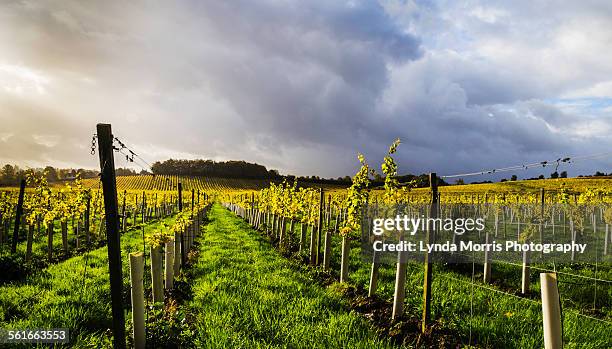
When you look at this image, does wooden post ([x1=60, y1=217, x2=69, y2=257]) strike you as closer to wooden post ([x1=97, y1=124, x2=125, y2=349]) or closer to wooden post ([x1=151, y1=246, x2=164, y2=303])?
wooden post ([x1=151, y1=246, x2=164, y2=303])

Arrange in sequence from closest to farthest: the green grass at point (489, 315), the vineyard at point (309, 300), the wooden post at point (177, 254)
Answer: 1. the vineyard at point (309, 300)
2. the green grass at point (489, 315)
3. the wooden post at point (177, 254)

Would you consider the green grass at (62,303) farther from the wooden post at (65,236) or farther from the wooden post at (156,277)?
the wooden post at (65,236)

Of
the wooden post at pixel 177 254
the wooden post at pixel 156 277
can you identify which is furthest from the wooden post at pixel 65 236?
the wooden post at pixel 156 277

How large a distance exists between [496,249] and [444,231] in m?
2.77

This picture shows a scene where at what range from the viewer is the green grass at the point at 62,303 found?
501cm

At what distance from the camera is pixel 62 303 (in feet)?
19.4

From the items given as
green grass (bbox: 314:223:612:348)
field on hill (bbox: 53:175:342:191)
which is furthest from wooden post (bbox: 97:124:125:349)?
field on hill (bbox: 53:175:342:191)

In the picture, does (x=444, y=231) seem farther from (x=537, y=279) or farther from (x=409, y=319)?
(x=409, y=319)

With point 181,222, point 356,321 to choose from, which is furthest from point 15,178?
point 356,321

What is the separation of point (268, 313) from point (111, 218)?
254cm

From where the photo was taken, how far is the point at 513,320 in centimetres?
532

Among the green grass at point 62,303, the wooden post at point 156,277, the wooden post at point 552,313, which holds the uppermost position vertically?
the wooden post at point 552,313

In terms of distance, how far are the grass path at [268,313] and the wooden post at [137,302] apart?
2.09 feet

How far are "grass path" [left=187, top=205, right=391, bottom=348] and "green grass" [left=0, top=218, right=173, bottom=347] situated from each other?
1.35m
